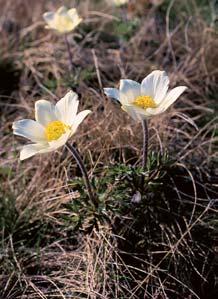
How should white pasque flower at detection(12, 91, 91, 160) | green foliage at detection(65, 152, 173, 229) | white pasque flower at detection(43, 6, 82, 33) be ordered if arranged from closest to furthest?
white pasque flower at detection(12, 91, 91, 160)
green foliage at detection(65, 152, 173, 229)
white pasque flower at detection(43, 6, 82, 33)

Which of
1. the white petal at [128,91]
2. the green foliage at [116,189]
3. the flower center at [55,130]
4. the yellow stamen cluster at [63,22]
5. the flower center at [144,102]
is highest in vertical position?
the white petal at [128,91]

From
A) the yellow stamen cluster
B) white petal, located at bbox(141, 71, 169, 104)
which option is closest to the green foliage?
white petal, located at bbox(141, 71, 169, 104)

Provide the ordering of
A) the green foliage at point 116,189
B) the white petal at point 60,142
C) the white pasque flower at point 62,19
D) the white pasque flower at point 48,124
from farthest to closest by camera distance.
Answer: the white pasque flower at point 62,19, the green foliage at point 116,189, the white pasque flower at point 48,124, the white petal at point 60,142

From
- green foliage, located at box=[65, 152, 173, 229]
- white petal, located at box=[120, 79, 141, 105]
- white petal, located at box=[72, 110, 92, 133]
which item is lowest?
green foliage, located at box=[65, 152, 173, 229]

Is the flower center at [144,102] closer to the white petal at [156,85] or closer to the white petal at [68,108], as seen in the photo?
the white petal at [156,85]

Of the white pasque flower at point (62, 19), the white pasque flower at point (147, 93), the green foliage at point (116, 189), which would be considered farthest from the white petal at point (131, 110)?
the white pasque flower at point (62, 19)

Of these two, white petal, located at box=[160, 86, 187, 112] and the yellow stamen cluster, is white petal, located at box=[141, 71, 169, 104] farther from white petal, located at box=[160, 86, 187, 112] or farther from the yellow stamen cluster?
the yellow stamen cluster
